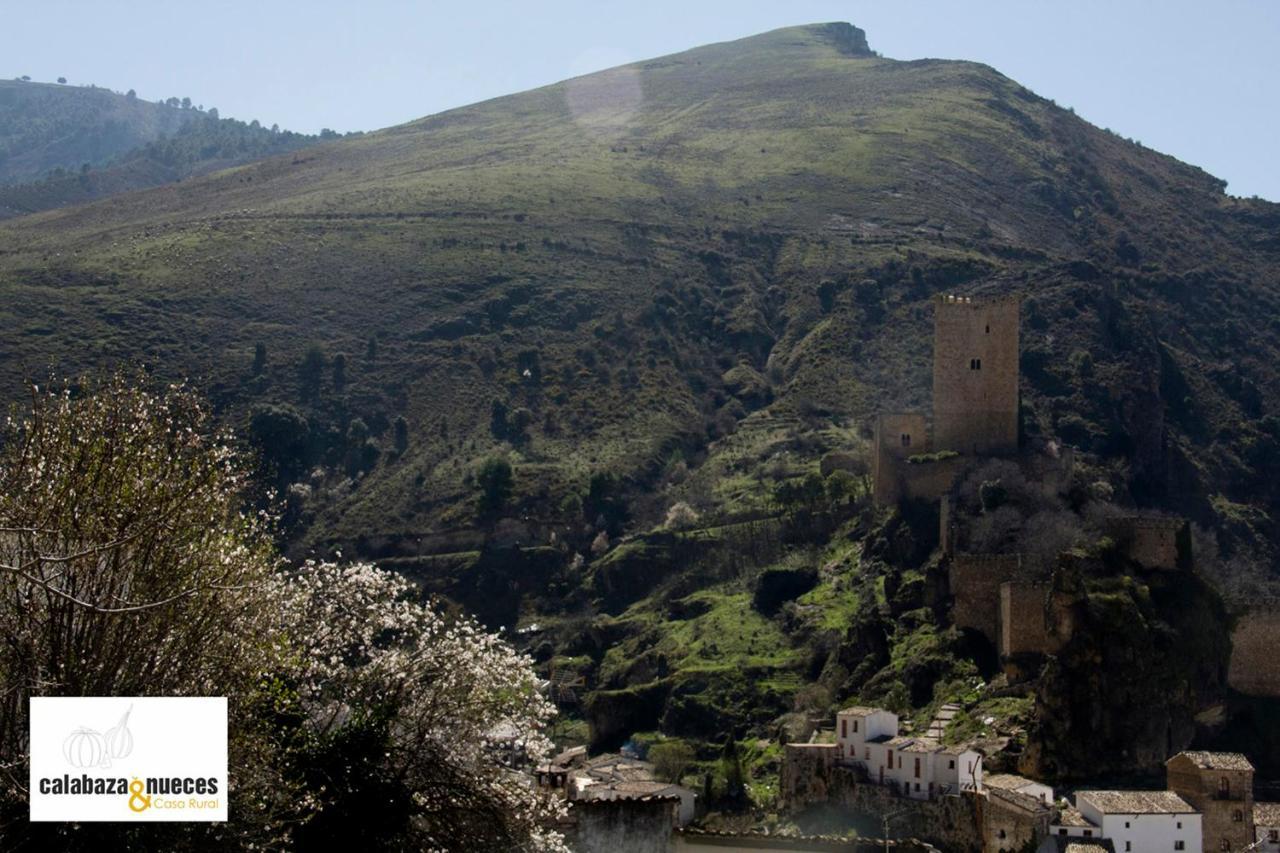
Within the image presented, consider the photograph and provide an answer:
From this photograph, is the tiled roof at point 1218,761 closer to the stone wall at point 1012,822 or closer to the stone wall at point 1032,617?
the stone wall at point 1012,822

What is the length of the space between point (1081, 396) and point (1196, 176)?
71.9 m

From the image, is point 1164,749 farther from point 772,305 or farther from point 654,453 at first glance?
point 772,305

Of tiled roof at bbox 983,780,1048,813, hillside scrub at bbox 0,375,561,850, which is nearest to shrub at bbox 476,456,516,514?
tiled roof at bbox 983,780,1048,813

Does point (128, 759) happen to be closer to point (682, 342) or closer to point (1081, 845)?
point (1081, 845)

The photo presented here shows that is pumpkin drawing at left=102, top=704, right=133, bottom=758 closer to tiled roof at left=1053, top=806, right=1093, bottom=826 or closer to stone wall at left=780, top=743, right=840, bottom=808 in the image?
tiled roof at left=1053, top=806, right=1093, bottom=826

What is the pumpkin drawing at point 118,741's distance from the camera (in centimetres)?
2156

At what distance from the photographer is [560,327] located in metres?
118

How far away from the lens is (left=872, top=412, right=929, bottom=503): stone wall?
68938mm

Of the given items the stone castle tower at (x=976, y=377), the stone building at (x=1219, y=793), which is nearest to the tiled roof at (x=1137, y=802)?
the stone building at (x=1219, y=793)

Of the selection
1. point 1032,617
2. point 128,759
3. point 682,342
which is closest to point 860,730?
point 1032,617

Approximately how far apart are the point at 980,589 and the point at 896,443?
10263mm

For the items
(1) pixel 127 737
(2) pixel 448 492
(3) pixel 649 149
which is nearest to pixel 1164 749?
(1) pixel 127 737

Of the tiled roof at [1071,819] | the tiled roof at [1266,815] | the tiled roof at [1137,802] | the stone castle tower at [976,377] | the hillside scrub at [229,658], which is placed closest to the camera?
the hillside scrub at [229,658]

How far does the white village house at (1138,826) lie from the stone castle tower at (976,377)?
2000 centimetres
